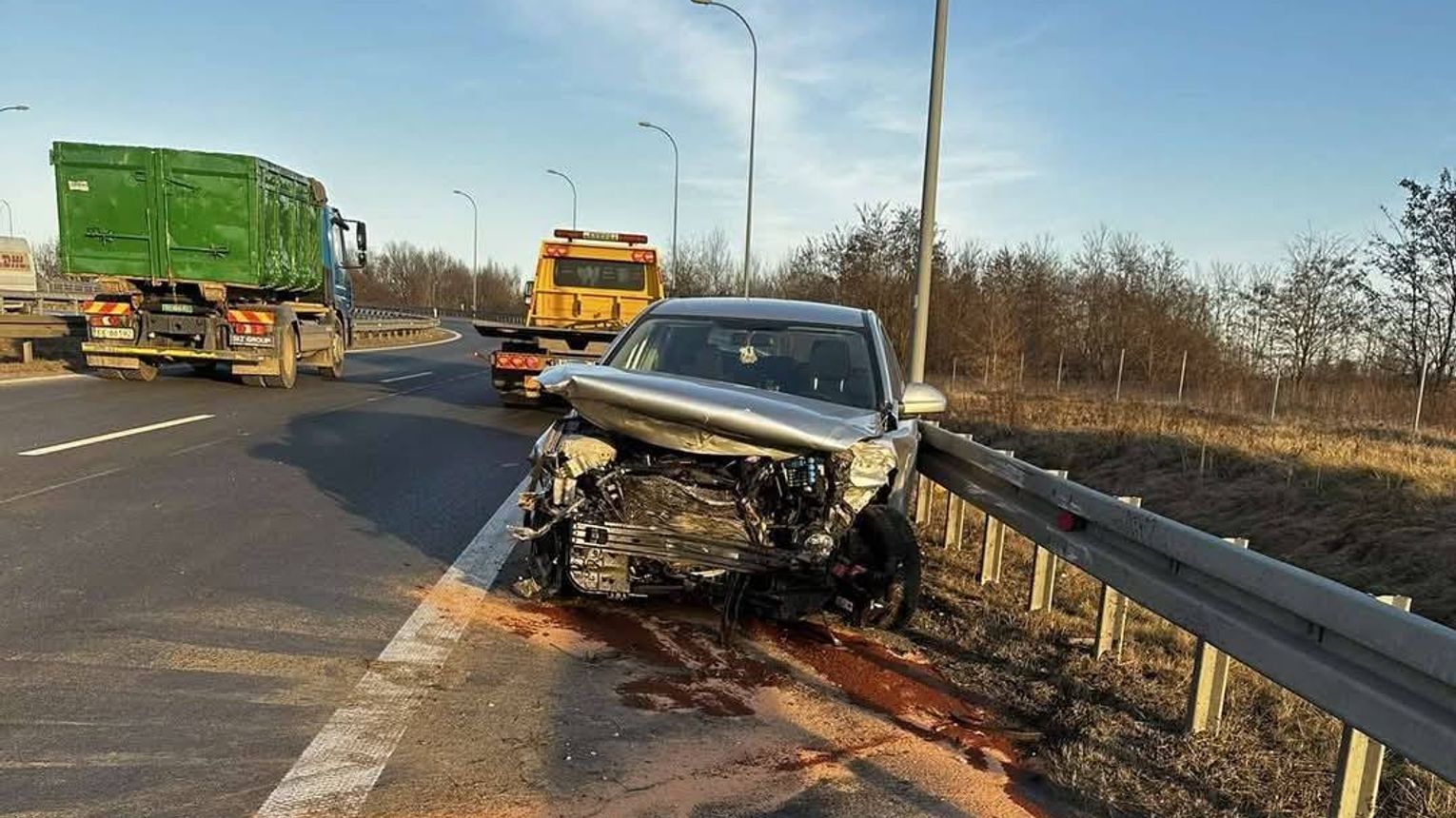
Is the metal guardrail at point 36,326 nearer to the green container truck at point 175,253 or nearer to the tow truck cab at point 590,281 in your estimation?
the green container truck at point 175,253

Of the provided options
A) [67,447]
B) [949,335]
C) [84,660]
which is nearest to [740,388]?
[84,660]

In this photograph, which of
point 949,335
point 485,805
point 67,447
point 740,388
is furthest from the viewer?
point 949,335

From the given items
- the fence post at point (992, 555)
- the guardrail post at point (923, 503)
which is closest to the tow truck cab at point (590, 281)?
the guardrail post at point (923, 503)

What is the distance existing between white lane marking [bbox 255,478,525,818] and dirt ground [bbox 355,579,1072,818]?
72 mm

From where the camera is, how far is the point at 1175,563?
3971 mm

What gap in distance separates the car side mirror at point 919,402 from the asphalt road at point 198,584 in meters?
2.94

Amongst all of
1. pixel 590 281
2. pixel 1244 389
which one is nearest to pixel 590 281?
pixel 590 281

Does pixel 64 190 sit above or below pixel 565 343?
above

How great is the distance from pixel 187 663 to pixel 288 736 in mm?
972

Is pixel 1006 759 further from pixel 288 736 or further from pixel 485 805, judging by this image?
pixel 288 736

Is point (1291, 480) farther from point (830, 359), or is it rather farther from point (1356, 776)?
point (1356, 776)

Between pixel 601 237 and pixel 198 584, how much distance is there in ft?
43.5

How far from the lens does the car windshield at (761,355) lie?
19.6 ft

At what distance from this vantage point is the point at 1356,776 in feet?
9.95
